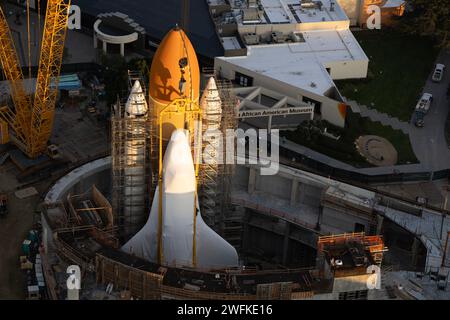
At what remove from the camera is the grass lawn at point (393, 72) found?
173 metres

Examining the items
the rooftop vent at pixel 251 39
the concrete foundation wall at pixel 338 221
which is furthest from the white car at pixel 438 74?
the concrete foundation wall at pixel 338 221

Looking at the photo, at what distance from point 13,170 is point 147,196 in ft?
105

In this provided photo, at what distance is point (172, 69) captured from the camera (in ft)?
389

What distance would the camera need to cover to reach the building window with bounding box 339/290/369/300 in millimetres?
113375

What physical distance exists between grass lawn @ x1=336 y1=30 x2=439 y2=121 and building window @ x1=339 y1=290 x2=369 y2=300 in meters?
61.0

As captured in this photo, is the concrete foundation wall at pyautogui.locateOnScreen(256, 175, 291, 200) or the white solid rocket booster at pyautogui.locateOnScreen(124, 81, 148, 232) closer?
the white solid rocket booster at pyautogui.locateOnScreen(124, 81, 148, 232)

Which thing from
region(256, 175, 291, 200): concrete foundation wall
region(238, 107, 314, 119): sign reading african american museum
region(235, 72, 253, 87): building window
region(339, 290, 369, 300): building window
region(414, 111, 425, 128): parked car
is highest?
region(235, 72, 253, 87): building window

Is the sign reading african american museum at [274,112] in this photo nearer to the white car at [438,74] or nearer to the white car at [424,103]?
the white car at [424,103]

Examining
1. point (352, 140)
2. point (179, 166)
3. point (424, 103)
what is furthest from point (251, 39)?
point (179, 166)

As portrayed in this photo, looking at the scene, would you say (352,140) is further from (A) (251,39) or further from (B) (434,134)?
(A) (251,39)

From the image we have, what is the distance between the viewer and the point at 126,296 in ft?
369

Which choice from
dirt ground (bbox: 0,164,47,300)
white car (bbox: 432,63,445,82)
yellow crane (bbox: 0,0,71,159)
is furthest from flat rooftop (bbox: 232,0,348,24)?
dirt ground (bbox: 0,164,47,300)

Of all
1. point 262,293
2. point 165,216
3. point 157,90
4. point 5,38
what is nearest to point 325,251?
point 262,293

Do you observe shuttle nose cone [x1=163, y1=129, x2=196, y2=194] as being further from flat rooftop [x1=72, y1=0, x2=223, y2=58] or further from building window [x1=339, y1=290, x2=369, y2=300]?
flat rooftop [x1=72, y1=0, x2=223, y2=58]
